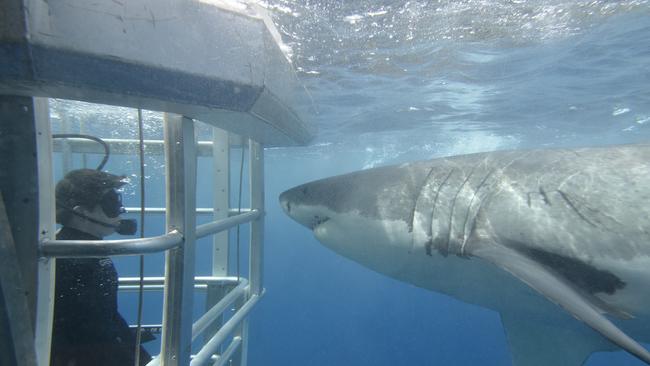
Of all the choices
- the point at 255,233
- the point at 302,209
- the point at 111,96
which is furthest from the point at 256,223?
the point at 111,96

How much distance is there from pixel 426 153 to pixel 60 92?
26.8 meters

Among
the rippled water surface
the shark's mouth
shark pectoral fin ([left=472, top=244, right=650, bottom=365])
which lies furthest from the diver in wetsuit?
the rippled water surface

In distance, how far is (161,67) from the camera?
148 centimetres

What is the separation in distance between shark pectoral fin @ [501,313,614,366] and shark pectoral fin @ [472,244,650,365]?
1254 millimetres

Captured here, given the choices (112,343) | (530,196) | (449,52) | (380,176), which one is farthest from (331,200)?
(449,52)

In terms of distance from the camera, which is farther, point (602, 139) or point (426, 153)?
point (426, 153)

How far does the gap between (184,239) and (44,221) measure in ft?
2.02

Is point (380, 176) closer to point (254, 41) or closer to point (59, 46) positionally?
point (254, 41)

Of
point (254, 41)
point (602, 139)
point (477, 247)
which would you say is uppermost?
point (602, 139)

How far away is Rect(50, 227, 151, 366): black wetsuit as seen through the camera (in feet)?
7.52

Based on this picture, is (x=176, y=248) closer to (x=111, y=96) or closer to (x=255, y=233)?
(x=111, y=96)

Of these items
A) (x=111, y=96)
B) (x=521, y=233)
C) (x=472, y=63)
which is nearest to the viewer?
(x=111, y=96)

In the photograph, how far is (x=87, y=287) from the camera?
235 centimetres

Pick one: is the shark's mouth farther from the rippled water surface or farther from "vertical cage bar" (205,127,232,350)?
the rippled water surface
